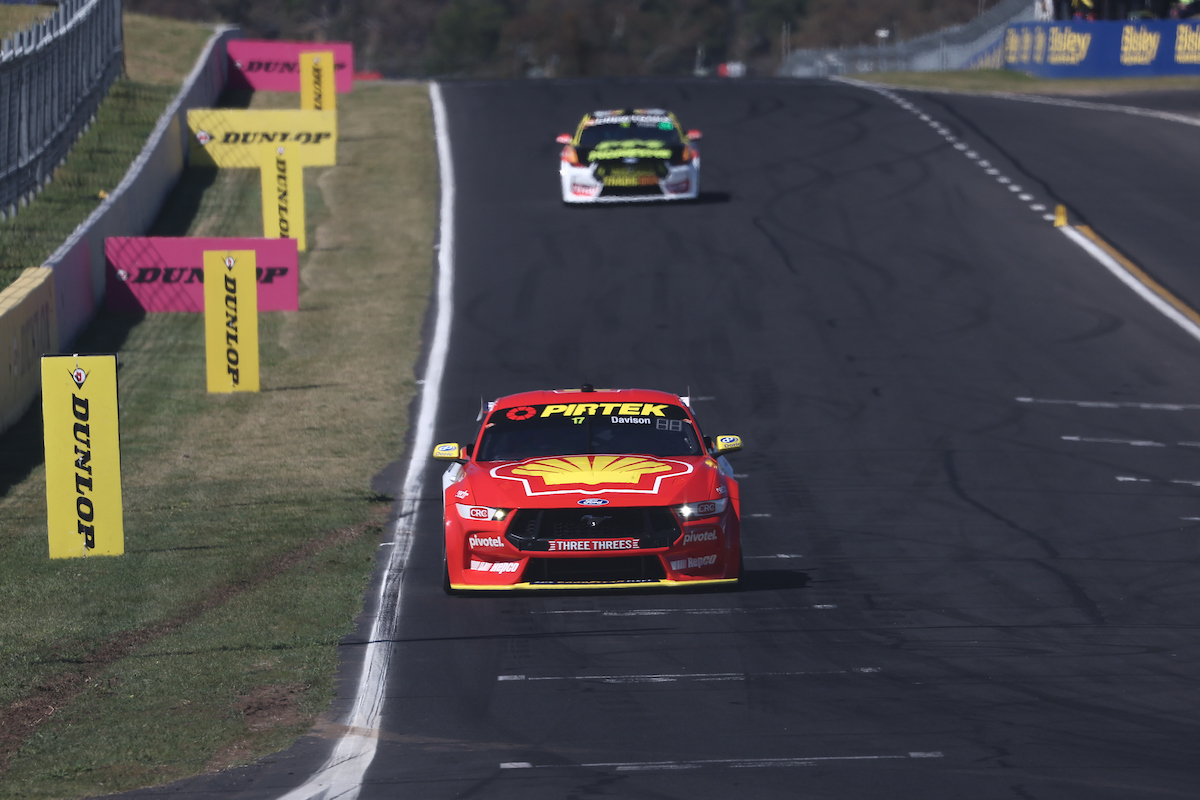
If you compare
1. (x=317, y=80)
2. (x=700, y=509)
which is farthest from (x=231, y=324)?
(x=317, y=80)

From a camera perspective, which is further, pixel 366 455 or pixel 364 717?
pixel 366 455

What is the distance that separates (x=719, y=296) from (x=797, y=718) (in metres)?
15.2

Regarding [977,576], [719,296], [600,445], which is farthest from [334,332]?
[977,576]

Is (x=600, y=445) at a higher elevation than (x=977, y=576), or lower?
higher

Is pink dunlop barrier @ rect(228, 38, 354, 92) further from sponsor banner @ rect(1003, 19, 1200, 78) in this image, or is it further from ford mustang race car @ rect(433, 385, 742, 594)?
ford mustang race car @ rect(433, 385, 742, 594)

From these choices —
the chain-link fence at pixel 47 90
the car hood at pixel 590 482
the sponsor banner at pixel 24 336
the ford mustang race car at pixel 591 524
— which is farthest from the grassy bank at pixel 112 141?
the ford mustang race car at pixel 591 524

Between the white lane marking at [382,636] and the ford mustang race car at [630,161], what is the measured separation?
20.9 feet

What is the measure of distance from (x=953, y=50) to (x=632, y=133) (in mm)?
34600

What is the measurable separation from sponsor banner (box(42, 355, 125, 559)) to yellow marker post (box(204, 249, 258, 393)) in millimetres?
6670

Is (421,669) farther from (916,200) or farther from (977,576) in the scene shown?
(916,200)

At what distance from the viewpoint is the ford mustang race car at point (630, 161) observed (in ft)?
93.8

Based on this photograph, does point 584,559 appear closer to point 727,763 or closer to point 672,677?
point 672,677

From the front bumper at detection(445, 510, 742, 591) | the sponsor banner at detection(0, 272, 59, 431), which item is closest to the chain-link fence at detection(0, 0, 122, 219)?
the sponsor banner at detection(0, 272, 59, 431)

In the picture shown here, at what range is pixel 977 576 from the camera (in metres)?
11.2
